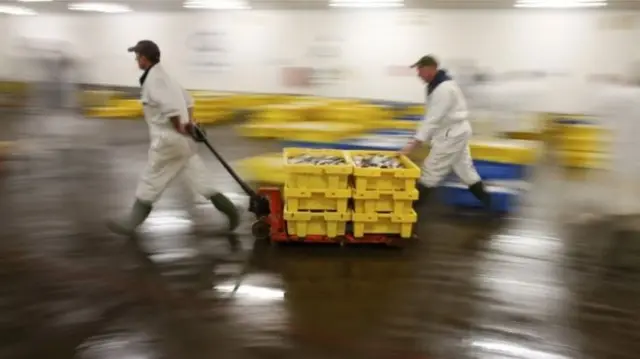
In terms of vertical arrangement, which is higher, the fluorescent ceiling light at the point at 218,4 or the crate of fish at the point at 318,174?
the fluorescent ceiling light at the point at 218,4

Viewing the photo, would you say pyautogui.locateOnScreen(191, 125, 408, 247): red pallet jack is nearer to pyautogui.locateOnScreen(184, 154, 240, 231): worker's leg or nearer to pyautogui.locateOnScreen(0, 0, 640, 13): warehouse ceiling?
pyautogui.locateOnScreen(184, 154, 240, 231): worker's leg

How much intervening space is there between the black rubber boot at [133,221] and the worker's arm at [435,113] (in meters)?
2.15

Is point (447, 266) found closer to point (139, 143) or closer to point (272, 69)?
point (139, 143)

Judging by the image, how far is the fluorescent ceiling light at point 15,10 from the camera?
17797mm

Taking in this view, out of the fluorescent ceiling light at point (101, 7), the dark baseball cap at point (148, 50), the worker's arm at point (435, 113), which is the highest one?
the fluorescent ceiling light at point (101, 7)

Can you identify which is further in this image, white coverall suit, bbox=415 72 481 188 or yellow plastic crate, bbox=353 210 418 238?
white coverall suit, bbox=415 72 481 188

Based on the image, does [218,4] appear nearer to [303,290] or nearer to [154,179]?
[154,179]

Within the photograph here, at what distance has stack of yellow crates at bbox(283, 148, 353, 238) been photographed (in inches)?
189

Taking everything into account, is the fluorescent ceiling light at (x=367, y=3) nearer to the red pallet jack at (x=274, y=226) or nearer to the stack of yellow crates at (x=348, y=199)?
the stack of yellow crates at (x=348, y=199)

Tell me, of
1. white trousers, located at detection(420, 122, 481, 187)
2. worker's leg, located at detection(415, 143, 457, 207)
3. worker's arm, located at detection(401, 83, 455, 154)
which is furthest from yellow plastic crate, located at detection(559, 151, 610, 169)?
worker's arm, located at detection(401, 83, 455, 154)

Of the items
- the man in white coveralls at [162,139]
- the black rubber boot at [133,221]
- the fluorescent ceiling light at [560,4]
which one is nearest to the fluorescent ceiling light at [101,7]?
the fluorescent ceiling light at [560,4]

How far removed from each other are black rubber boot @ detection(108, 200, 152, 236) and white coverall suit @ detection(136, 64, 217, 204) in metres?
0.07

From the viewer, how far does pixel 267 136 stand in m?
10.4

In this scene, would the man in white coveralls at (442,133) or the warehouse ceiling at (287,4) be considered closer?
the man in white coveralls at (442,133)
